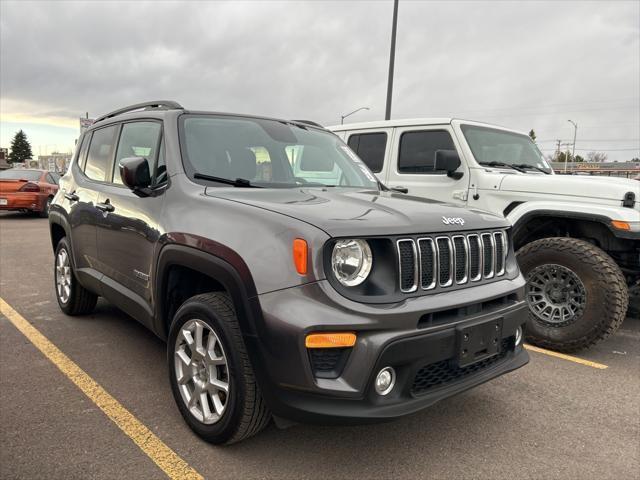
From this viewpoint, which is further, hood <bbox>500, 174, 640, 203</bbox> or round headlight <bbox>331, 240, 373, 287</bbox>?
hood <bbox>500, 174, 640, 203</bbox>

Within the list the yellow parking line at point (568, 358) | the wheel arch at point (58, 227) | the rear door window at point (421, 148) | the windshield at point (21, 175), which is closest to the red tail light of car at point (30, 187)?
the windshield at point (21, 175)

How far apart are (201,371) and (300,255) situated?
1.01m

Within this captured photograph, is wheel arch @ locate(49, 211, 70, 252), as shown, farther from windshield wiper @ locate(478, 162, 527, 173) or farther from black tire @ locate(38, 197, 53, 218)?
black tire @ locate(38, 197, 53, 218)

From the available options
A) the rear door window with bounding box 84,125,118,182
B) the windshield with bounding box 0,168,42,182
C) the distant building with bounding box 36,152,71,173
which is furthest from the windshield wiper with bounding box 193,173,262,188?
the distant building with bounding box 36,152,71,173

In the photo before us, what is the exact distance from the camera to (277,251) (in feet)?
7.55

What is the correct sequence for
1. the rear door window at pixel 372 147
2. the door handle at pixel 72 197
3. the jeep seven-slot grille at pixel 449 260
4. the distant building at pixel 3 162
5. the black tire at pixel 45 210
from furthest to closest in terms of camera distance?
the distant building at pixel 3 162 < the black tire at pixel 45 210 < the rear door window at pixel 372 147 < the door handle at pixel 72 197 < the jeep seven-slot grille at pixel 449 260

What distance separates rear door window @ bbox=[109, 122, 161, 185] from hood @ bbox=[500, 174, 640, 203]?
3.41m

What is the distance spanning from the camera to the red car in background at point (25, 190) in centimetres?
1405

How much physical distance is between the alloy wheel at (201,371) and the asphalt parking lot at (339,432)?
0.21 metres

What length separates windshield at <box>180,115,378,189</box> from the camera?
3221 mm

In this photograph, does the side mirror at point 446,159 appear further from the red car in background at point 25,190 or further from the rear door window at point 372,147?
the red car in background at point 25,190

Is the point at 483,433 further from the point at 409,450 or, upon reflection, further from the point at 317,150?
the point at 317,150

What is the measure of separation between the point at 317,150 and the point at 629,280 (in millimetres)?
3466

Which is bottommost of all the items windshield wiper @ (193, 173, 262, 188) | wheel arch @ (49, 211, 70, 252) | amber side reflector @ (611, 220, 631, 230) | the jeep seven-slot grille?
wheel arch @ (49, 211, 70, 252)
